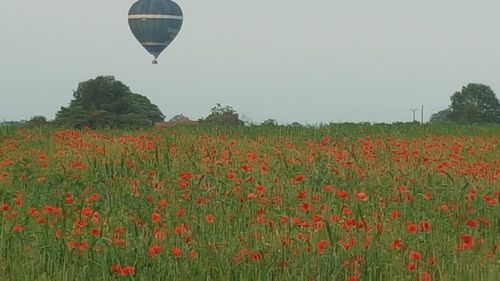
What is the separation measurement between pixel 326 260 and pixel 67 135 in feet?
35.4

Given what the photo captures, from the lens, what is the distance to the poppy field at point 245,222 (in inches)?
174

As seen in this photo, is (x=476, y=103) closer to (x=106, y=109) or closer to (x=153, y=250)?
(x=106, y=109)

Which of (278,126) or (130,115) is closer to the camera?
(278,126)

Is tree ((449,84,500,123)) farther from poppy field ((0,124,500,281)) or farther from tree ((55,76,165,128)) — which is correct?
poppy field ((0,124,500,281))

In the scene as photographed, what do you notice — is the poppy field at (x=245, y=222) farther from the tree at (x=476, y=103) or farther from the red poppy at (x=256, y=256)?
the tree at (x=476, y=103)

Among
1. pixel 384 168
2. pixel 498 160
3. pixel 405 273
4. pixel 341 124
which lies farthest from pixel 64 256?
pixel 341 124

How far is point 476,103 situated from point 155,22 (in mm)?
45833

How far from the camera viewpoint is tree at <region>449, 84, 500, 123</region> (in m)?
81.1

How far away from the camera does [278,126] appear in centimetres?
2186

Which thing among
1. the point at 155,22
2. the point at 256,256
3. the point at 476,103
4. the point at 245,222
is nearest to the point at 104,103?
the point at 155,22

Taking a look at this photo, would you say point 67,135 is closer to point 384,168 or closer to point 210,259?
point 384,168

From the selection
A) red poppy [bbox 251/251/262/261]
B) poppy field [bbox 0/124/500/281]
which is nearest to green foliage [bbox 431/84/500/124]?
poppy field [bbox 0/124/500/281]

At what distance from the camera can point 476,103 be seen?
83.7 metres

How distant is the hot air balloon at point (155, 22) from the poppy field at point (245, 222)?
38582 millimetres
